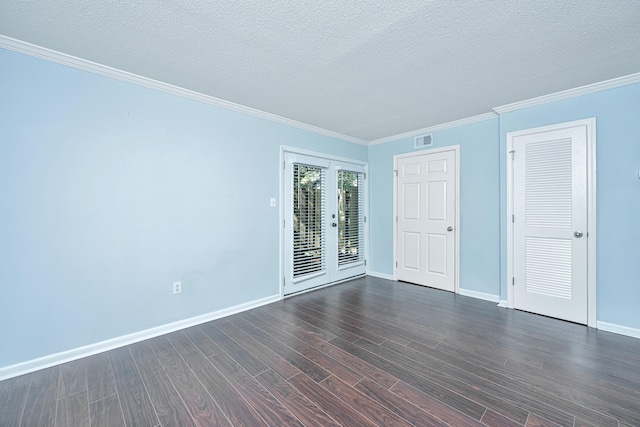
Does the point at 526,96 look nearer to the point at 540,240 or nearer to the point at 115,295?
the point at 540,240

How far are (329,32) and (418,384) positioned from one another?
2.62 metres

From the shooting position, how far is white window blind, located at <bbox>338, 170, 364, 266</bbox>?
461cm

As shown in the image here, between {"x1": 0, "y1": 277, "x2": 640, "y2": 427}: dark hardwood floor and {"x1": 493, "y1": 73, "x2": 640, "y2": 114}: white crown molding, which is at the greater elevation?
{"x1": 493, "y1": 73, "x2": 640, "y2": 114}: white crown molding

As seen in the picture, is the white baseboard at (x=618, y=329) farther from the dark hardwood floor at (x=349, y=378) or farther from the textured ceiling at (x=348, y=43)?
the textured ceiling at (x=348, y=43)

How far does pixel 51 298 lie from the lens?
2197mm

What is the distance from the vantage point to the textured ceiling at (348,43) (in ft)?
5.68

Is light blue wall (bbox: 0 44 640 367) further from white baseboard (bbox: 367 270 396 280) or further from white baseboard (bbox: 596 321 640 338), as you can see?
white baseboard (bbox: 367 270 396 280)

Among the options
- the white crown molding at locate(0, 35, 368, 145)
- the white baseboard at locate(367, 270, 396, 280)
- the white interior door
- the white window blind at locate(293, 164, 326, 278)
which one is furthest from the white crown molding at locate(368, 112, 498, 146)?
the white baseboard at locate(367, 270, 396, 280)

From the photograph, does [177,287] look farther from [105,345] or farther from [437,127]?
[437,127]

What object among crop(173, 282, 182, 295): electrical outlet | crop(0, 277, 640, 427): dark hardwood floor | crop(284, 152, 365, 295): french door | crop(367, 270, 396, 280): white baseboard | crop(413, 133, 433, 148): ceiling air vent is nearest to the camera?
crop(0, 277, 640, 427): dark hardwood floor

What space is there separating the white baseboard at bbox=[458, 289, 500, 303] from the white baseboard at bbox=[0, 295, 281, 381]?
307cm

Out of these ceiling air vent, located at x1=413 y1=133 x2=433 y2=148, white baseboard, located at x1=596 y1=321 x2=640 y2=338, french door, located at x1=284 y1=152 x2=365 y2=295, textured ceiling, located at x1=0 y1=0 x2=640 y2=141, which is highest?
A: textured ceiling, located at x1=0 y1=0 x2=640 y2=141

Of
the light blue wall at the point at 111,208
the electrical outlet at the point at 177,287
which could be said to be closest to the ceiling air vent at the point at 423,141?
the light blue wall at the point at 111,208

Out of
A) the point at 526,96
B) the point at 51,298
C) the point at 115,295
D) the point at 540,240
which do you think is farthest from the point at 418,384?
the point at 526,96
